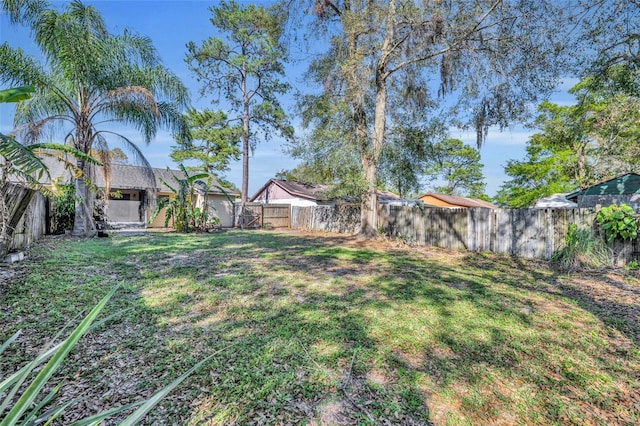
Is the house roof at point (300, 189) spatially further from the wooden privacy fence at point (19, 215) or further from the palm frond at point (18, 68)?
the wooden privacy fence at point (19, 215)

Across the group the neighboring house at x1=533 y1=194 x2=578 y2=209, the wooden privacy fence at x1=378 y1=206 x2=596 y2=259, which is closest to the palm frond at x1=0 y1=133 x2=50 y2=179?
the wooden privacy fence at x1=378 y1=206 x2=596 y2=259

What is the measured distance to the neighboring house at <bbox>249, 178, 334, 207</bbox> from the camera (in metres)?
19.2

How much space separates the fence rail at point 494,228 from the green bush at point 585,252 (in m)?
0.21

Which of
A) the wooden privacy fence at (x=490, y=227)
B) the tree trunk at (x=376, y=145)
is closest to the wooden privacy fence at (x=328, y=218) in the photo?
the tree trunk at (x=376, y=145)

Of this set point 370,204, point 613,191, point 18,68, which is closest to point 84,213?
point 18,68

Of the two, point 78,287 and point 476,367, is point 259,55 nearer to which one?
point 78,287

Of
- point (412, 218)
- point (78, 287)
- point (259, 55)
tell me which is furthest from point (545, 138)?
point (78, 287)

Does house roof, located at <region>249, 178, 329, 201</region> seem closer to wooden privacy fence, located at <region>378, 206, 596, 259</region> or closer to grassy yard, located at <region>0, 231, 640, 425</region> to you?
wooden privacy fence, located at <region>378, 206, 596, 259</region>

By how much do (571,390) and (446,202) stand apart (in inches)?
938

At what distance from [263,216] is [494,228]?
12.6m

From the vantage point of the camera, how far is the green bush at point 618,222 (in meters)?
5.91

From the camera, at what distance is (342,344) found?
284cm

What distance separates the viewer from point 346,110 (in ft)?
35.2

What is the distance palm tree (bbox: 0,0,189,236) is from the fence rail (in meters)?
8.91
